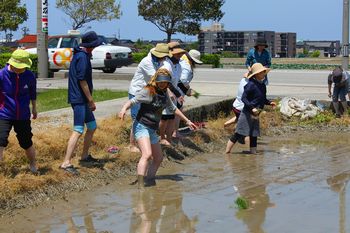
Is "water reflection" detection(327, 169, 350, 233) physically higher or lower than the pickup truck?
lower

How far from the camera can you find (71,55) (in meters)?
23.9

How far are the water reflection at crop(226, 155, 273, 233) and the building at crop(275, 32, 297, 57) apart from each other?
51.2m

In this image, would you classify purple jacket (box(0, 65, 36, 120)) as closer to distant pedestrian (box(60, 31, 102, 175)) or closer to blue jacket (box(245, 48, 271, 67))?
distant pedestrian (box(60, 31, 102, 175))

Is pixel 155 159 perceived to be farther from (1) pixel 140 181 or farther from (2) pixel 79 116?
(2) pixel 79 116

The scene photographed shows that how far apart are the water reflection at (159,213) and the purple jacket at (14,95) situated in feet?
5.31

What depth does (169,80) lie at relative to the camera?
7602 millimetres

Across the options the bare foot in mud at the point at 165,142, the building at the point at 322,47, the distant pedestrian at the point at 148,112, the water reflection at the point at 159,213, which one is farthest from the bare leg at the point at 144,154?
the building at the point at 322,47

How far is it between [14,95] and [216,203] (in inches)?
100

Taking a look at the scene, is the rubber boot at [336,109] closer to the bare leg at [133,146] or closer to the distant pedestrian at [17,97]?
the bare leg at [133,146]

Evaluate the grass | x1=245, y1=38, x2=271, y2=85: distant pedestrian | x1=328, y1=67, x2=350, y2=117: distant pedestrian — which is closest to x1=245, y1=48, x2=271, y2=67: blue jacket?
x1=245, y1=38, x2=271, y2=85: distant pedestrian

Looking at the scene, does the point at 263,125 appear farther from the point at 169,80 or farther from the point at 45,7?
the point at 45,7

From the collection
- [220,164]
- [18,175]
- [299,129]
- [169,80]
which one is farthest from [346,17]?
[18,175]

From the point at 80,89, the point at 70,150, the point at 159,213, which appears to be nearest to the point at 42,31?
the point at 80,89

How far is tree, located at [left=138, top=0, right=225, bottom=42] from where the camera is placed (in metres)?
41.5
